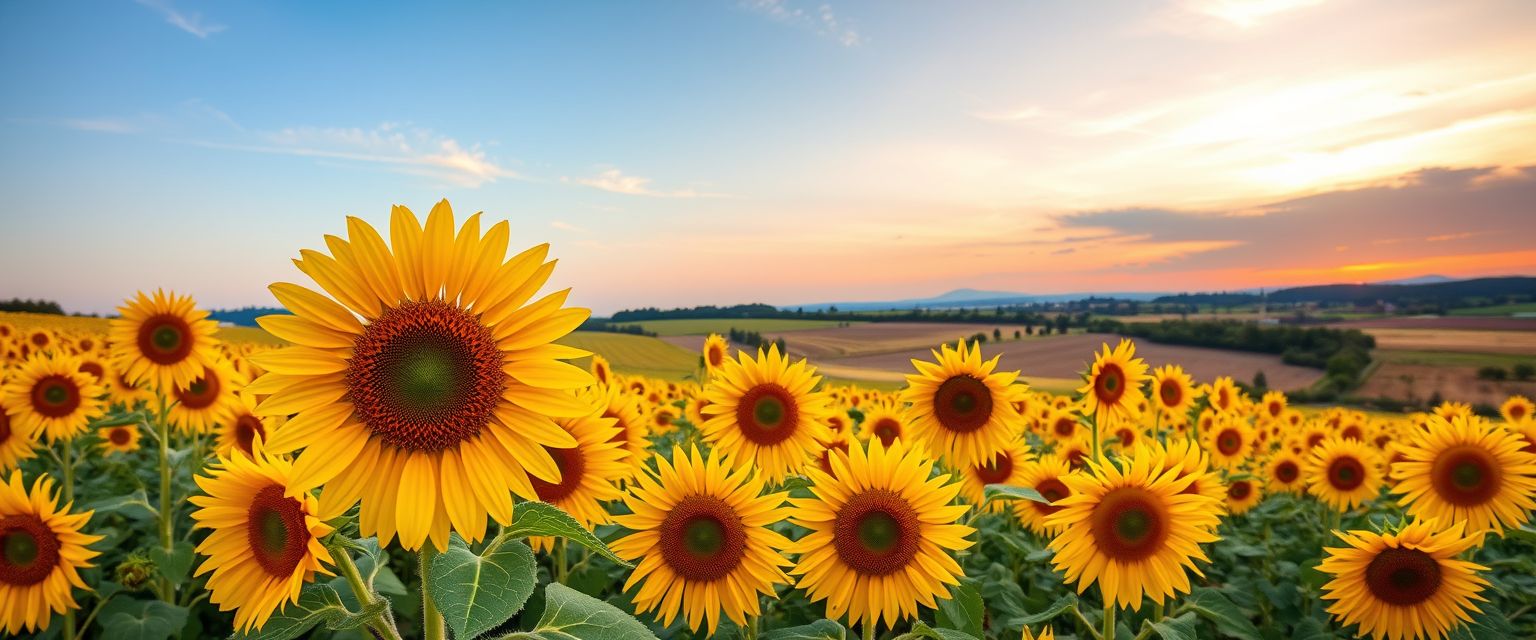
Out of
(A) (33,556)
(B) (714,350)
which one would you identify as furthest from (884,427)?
(A) (33,556)

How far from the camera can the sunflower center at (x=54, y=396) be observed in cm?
756

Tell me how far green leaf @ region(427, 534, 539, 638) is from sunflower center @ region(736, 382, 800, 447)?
352cm

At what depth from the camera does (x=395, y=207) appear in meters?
2.27

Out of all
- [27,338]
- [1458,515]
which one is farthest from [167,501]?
[27,338]

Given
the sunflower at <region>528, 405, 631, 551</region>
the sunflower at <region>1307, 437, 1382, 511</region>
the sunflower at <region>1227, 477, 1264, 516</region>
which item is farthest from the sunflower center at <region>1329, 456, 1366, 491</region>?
the sunflower at <region>528, 405, 631, 551</region>

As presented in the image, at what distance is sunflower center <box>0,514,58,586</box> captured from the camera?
437 centimetres

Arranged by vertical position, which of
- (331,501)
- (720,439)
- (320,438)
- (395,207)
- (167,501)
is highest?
(395,207)

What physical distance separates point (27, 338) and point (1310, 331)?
5890 cm

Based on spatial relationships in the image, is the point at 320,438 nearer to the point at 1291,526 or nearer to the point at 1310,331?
the point at 1291,526

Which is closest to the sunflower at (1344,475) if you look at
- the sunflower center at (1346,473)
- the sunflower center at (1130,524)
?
the sunflower center at (1346,473)

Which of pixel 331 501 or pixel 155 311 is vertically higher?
pixel 155 311

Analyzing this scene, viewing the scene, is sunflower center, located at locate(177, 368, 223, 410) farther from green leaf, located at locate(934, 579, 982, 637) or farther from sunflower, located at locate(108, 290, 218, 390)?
green leaf, located at locate(934, 579, 982, 637)

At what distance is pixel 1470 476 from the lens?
5.99 m

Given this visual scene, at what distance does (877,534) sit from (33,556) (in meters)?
4.99
